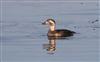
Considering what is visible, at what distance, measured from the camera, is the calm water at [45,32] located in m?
18.2

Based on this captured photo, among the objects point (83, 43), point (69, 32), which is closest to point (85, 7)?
point (69, 32)

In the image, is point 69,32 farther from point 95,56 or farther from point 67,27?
point 95,56

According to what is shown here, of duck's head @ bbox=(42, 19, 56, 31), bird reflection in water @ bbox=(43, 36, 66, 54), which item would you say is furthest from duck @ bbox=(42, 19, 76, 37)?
bird reflection in water @ bbox=(43, 36, 66, 54)

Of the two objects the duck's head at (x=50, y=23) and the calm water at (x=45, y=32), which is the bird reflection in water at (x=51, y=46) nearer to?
the calm water at (x=45, y=32)

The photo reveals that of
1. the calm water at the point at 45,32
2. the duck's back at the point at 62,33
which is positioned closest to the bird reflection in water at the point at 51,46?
the calm water at the point at 45,32

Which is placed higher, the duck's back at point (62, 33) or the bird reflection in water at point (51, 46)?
the duck's back at point (62, 33)

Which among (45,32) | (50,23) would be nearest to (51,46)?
(45,32)

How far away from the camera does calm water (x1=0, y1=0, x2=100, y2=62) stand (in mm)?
18178

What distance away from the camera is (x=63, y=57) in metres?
17.9

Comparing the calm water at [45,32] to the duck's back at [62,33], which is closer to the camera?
the calm water at [45,32]

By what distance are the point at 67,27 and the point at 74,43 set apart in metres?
4.11

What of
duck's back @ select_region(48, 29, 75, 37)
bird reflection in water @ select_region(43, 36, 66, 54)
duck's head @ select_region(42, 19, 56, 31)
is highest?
duck's head @ select_region(42, 19, 56, 31)

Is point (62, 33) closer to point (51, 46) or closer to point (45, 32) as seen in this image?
point (45, 32)

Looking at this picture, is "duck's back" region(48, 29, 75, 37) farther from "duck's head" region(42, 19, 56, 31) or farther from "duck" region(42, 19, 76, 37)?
"duck's head" region(42, 19, 56, 31)
